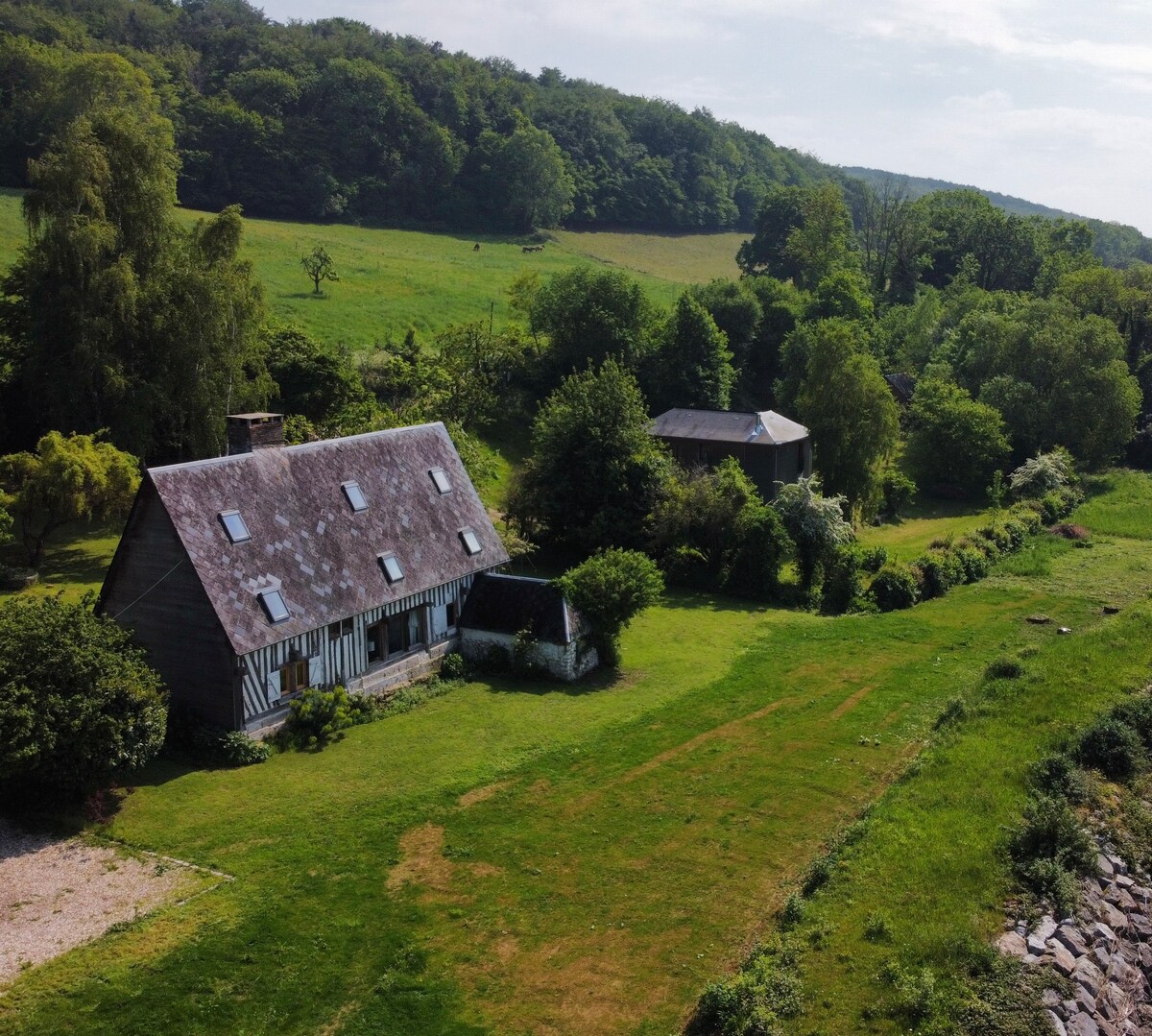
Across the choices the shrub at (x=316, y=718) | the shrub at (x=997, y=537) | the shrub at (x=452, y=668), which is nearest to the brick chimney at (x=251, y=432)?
the shrub at (x=316, y=718)

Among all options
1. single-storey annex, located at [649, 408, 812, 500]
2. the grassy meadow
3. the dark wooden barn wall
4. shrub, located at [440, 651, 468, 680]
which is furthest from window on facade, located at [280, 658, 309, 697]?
the grassy meadow

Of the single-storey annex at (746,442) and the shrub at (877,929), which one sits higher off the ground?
the single-storey annex at (746,442)

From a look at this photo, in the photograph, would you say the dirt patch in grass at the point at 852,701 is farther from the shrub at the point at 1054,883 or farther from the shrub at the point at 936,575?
the shrub at the point at 936,575

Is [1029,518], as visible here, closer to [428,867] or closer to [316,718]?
[316,718]

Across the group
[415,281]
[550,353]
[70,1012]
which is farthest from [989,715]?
[415,281]

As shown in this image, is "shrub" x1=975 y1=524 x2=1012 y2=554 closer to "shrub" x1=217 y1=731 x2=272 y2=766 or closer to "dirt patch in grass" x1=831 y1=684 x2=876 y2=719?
"dirt patch in grass" x1=831 y1=684 x2=876 y2=719
